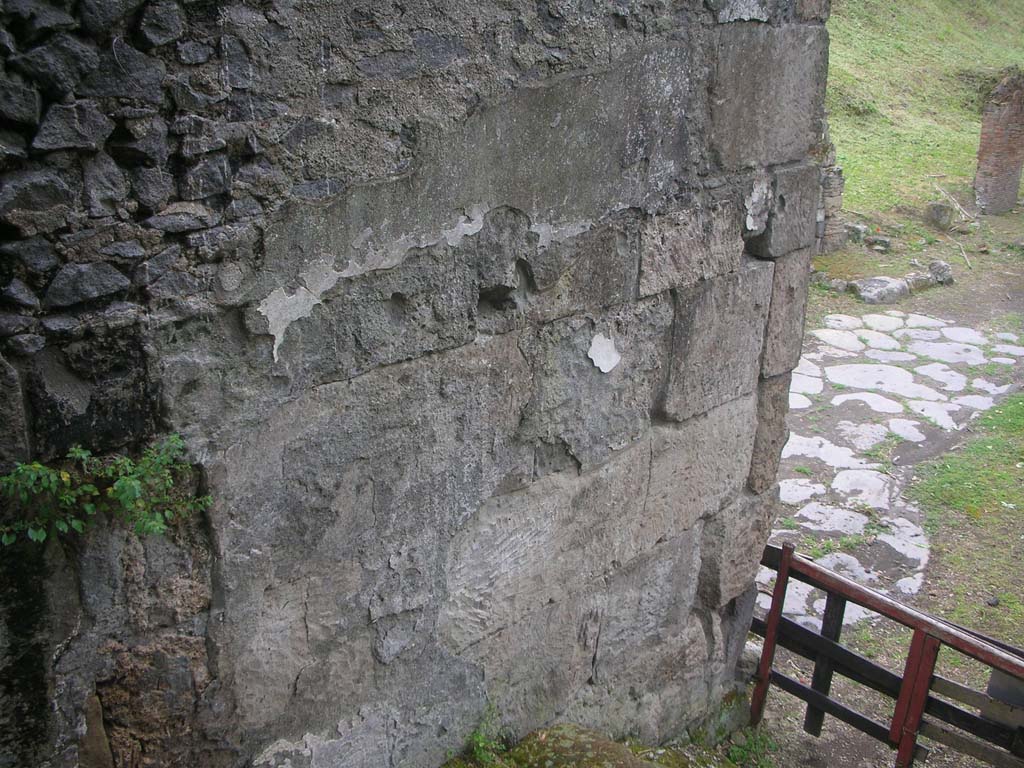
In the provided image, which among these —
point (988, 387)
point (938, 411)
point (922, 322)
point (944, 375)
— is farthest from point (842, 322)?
point (938, 411)

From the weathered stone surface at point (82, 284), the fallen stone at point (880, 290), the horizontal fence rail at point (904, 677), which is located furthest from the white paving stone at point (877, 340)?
the weathered stone surface at point (82, 284)

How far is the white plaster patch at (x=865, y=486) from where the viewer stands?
6504 mm

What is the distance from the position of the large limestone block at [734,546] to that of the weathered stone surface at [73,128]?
248 cm

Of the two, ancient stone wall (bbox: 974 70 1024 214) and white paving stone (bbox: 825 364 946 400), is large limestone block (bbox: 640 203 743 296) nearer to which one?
white paving stone (bbox: 825 364 946 400)

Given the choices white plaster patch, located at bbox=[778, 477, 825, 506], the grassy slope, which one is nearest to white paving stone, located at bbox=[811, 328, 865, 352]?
white plaster patch, located at bbox=[778, 477, 825, 506]

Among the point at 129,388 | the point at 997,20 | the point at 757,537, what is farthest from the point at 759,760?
the point at 997,20

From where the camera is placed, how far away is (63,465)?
69.6 inches

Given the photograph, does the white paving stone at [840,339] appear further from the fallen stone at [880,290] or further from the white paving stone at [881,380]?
the fallen stone at [880,290]

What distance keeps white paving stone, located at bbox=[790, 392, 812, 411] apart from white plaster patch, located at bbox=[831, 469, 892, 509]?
98 cm

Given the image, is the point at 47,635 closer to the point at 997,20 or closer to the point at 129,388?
the point at 129,388

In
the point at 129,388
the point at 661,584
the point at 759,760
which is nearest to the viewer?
the point at 129,388

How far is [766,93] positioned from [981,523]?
4.46m

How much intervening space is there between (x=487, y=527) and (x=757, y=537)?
1.46 meters

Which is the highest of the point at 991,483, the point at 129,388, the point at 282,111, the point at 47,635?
the point at 282,111
